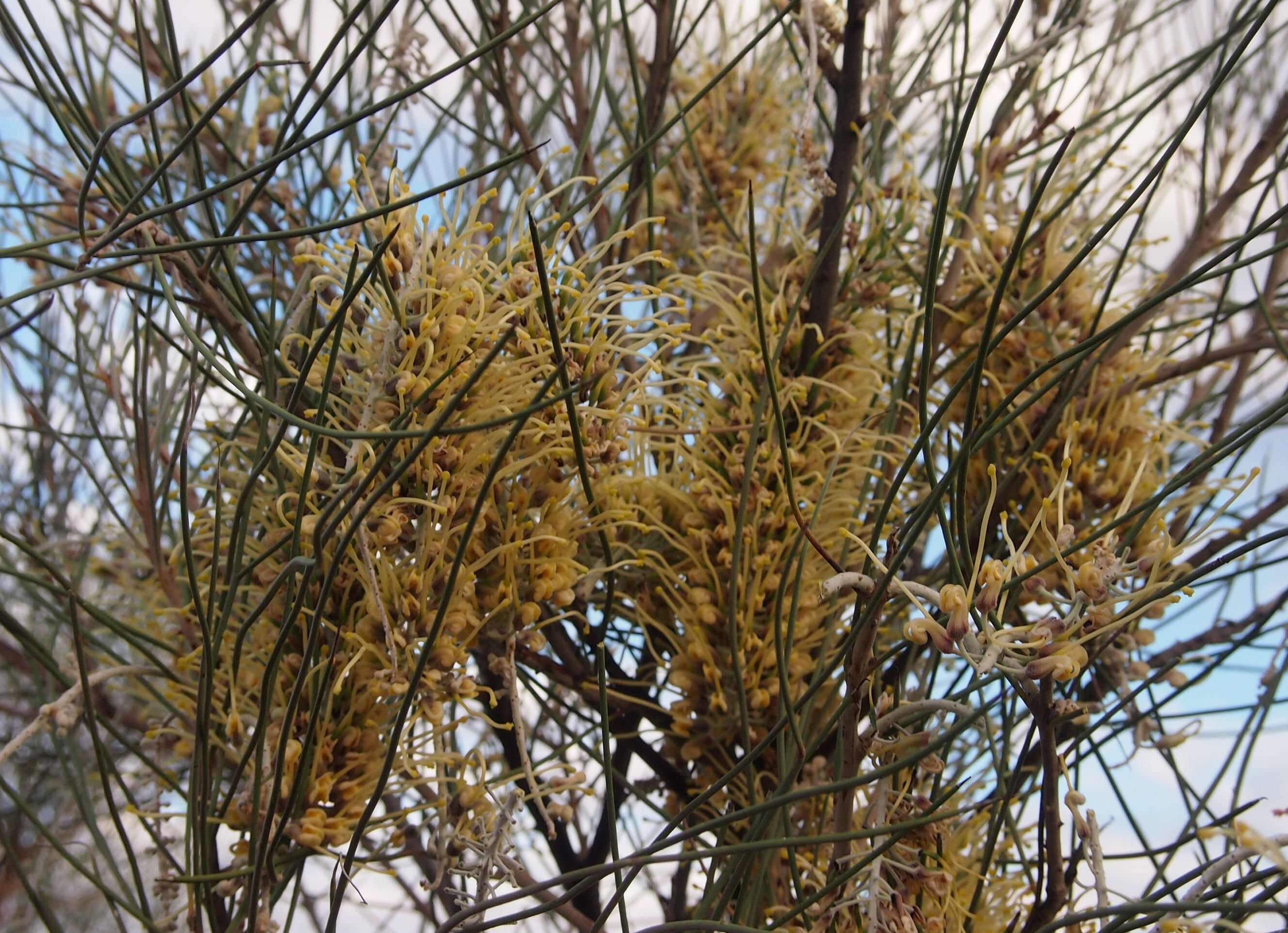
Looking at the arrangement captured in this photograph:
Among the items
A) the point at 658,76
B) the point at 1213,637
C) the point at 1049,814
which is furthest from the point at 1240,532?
the point at 658,76

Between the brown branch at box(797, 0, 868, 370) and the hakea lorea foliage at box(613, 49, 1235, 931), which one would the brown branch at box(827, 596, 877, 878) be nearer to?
the hakea lorea foliage at box(613, 49, 1235, 931)

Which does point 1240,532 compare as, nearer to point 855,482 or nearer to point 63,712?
point 855,482

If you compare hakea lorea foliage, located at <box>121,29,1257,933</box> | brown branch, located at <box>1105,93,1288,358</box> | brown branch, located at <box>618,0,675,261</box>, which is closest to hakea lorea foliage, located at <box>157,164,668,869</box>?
hakea lorea foliage, located at <box>121,29,1257,933</box>

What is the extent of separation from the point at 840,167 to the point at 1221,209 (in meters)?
0.20

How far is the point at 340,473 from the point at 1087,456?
0.32 metres

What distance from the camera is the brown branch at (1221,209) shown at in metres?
0.52

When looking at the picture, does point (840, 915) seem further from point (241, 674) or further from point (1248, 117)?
point (1248, 117)

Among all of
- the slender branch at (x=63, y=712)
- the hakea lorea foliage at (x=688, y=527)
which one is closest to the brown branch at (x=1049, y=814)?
the hakea lorea foliage at (x=688, y=527)

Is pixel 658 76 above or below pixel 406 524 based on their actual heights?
above

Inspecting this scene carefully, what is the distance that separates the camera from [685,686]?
47 cm

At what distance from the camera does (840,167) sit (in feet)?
1.50

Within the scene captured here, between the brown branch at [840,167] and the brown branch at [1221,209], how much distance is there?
13 cm

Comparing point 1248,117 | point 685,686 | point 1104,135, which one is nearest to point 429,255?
point 685,686

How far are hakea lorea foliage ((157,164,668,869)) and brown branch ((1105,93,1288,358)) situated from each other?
0.24 metres
